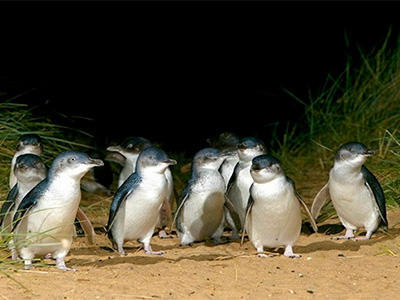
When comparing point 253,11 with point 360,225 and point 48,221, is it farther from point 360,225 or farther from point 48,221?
point 48,221

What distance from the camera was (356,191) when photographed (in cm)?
768

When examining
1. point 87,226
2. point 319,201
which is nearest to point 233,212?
point 319,201

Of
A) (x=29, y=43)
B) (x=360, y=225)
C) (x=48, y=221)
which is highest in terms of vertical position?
(x=29, y=43)

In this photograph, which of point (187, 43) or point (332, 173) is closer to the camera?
point (332, 173)

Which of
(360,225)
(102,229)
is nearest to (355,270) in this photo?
(360,225)

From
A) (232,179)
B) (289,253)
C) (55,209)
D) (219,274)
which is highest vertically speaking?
(55,209)

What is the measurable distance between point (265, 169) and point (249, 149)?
47.1 inches

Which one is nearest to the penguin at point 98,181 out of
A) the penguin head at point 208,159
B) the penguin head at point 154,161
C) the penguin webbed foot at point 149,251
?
the penguin head at point 208,159

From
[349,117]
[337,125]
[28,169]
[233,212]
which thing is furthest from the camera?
[337,125]

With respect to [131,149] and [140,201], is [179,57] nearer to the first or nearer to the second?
[131,149]

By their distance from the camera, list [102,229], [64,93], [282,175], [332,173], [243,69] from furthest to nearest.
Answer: [243,69] < [64,93] < [102,229] < [332,173] < [282,175]

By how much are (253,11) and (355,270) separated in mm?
9557

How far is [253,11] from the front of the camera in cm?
1547

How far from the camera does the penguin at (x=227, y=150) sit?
28.7 ft
